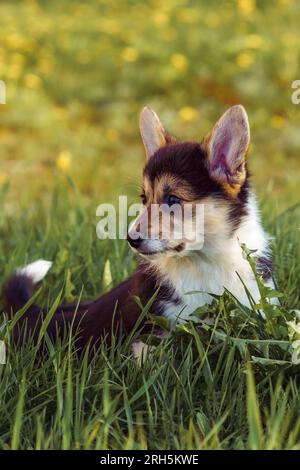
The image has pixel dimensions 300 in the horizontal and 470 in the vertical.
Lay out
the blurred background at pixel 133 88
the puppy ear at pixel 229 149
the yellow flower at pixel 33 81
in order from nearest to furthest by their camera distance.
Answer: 1. the puppy ear at pixel 229 149
2. the blurred background at pixel 133 88
3. the yellow flower at pixel 33 81

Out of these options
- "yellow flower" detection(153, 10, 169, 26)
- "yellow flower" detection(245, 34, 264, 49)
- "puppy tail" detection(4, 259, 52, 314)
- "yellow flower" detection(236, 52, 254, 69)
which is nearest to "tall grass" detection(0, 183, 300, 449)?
"puppy tail" detection(4, 259, 52, 314)

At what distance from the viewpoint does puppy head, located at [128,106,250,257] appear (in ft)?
11.7

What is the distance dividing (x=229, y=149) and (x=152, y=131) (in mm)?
434

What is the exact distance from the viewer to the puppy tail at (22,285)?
4211 mm

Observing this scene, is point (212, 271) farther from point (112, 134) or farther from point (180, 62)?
point (180, 62)

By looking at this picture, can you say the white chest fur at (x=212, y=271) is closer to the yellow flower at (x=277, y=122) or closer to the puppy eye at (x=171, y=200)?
the puppy eye at (x=171, y=200)

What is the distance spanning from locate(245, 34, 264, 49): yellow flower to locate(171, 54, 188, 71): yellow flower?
77 centimetres

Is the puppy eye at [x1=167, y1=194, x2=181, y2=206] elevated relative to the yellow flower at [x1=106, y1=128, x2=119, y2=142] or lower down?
lower down

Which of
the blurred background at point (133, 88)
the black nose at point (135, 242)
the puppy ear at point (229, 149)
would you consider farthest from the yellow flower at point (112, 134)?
the black nose at point (135, 242)

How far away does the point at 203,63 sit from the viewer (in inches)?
384

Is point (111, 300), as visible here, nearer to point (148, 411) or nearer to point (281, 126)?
point (148, 411)

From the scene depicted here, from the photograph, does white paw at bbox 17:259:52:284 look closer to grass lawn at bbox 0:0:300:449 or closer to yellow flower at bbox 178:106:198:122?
grass lawn at bbox 0:0:300:449

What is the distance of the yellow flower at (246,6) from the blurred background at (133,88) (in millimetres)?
22

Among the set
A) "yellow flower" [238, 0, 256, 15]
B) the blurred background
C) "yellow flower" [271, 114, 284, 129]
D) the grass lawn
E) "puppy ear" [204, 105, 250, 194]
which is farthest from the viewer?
"yellow flower" [238, 0, 256, 15]
